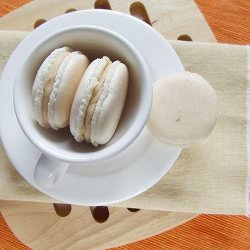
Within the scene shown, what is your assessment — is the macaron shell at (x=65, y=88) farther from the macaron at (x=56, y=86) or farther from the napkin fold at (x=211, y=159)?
the napkin fold at (x=211, y=159)

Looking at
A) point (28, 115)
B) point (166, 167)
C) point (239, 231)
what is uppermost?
point (28, 115)

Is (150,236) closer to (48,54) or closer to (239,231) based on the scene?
(239,231)

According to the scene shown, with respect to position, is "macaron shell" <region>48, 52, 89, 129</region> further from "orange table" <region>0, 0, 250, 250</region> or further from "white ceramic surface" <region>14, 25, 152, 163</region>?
"orange table" <region>0, 0, 250, 250</region>

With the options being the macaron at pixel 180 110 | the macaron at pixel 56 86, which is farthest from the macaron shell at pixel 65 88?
the macaron at pixel 180 110

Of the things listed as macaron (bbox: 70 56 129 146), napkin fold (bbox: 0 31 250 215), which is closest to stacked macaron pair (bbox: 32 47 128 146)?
macaron (bbox: 70 56 129 146)

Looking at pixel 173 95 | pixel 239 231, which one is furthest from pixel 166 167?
pixel 239 231

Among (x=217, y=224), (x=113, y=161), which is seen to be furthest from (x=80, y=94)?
(x=217, y=224)

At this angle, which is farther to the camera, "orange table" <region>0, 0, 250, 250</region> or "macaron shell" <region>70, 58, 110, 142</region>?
"orange table" <region>0, 0, 250, 250</region>
